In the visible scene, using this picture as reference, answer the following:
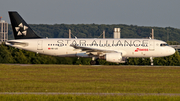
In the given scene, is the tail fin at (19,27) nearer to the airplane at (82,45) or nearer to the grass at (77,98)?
the airplane at (82,45)

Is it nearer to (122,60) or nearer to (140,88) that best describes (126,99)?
(140,88)

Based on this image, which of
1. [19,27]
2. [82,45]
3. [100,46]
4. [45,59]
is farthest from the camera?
[45,59]

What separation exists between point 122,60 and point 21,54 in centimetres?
1565

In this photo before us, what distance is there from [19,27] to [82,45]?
28.6 ft

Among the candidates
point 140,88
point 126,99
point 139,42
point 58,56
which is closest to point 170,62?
point 139,42

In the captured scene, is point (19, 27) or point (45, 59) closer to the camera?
point (19, 27)

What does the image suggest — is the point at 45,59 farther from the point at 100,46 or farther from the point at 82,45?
A: the point at 100,46

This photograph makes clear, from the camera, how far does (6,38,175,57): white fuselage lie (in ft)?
141

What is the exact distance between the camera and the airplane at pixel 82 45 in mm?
42844

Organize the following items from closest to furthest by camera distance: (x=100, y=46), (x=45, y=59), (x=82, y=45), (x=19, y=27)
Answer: (x=100, y=46)
(x=82, y=45)
(x=19, y=27)
(x=45, y=59)

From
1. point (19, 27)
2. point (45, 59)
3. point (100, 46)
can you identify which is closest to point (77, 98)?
point (100, 46)

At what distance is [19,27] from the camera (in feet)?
145

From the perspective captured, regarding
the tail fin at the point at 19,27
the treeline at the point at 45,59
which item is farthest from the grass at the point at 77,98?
the tail fin at the point at 19,27

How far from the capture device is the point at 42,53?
44.3 meters
